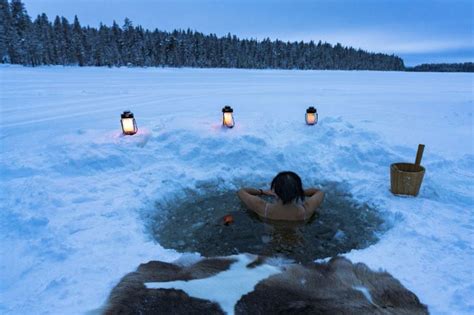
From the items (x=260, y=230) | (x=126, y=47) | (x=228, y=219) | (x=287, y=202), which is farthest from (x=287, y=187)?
(x=126, y=47)

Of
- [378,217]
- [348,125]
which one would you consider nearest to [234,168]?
[378,217]

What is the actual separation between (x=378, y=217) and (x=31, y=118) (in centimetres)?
933

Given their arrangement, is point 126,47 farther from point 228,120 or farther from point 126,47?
point 228,120

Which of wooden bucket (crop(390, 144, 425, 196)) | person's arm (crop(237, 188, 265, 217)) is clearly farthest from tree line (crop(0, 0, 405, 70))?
wooden bucket (crop(390, 144, 425, 196))

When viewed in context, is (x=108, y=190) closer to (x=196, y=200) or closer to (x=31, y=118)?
(x=196, y=200)

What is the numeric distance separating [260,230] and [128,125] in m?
4.43

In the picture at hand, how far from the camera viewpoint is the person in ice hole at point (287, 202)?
4266 mm

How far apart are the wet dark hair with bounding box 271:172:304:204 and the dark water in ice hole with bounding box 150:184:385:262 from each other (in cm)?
43

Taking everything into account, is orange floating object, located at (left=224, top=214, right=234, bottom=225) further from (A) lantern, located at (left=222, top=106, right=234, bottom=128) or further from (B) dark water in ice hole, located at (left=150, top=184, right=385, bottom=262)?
(A) lantern, located at (left=222, top=106, right=234, bottom=128)

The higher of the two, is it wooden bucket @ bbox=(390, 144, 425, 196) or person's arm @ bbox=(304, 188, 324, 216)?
wooden bucket @ bbox=(390, 144, 425, 196)

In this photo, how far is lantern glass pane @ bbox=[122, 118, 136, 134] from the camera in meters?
7.23

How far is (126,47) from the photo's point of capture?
62.3m

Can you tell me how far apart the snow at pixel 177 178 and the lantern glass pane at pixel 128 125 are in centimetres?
25

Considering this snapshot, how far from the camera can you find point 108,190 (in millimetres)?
5125
